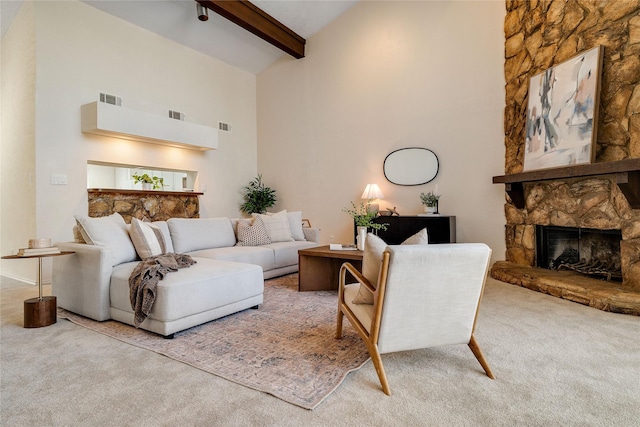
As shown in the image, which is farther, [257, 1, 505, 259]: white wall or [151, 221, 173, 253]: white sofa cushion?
[257, 1, 505, 259]: white wall

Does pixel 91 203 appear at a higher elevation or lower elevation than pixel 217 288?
higher

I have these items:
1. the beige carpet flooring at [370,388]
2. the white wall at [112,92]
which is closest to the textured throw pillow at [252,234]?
the white wall at [112,92]

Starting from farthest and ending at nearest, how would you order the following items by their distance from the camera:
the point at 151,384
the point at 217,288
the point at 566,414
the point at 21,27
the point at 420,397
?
1. the point at 21,27
2. the point at 217,288
3. the point at 151,384
4. the point at 420,397
5. the point at 566,414

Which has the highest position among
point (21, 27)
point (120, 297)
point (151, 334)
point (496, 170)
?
point (21, 27)

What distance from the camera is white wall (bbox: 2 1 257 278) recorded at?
14.0ft

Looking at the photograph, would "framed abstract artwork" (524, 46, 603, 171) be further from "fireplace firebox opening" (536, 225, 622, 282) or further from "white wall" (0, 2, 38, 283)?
"white wall" (0, 2, 38, 283)

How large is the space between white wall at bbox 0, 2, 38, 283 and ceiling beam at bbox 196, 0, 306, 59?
2.26 meters

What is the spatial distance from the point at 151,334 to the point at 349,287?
55.6 inches

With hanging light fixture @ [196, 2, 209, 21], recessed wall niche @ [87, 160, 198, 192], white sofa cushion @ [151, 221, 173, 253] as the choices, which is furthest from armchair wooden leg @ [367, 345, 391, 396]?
hanging light fixture @ [196, 2, 209, 21]

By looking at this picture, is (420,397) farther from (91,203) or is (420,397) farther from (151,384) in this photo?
(91,203)

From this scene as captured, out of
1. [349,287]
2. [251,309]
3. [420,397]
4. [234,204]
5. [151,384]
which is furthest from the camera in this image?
[234,204]

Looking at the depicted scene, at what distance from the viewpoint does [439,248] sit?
1618 millimetres

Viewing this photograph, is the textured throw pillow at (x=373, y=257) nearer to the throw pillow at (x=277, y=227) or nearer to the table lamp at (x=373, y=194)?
the throw pillow at (x=277, y=227)

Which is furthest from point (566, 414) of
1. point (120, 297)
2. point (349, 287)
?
point (120, 297)
